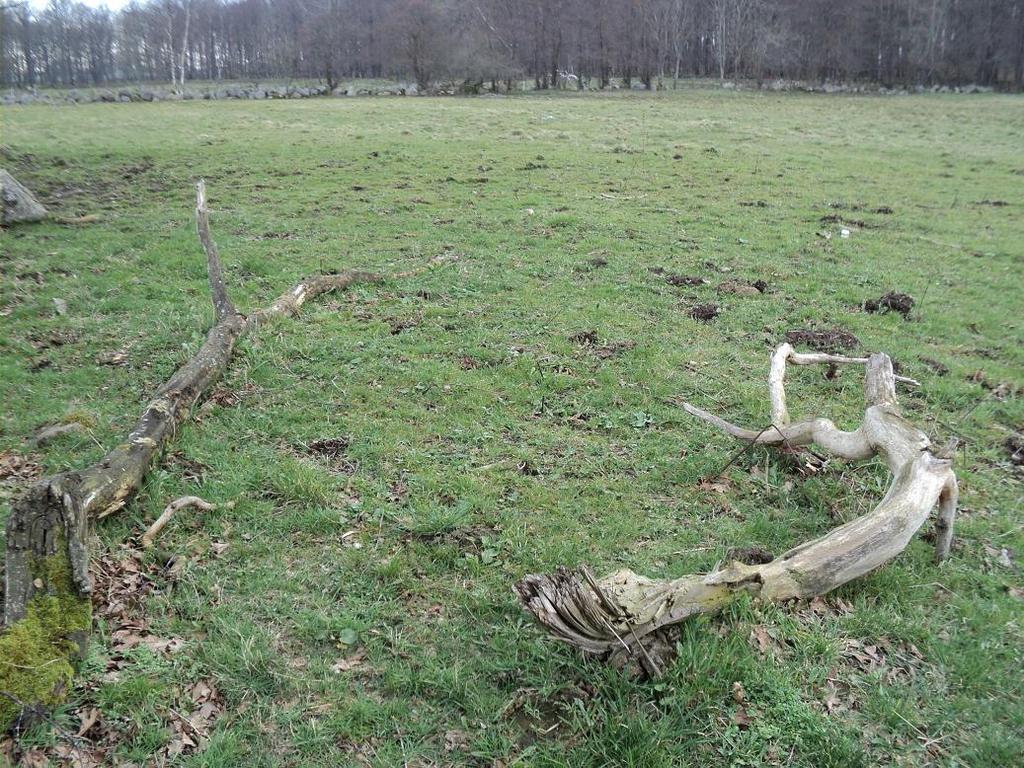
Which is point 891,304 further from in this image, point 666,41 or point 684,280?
point 666,41

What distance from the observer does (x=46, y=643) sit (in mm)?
3428

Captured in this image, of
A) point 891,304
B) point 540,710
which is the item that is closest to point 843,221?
point 891,304

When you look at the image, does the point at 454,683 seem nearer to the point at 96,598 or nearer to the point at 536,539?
the point at 536,539

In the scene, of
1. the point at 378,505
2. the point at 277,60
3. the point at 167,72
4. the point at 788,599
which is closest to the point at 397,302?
the point at 378,505

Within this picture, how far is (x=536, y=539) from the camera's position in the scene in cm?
482

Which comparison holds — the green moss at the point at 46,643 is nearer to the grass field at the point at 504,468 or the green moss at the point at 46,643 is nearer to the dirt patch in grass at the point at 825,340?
the grass field at the point at 504,468

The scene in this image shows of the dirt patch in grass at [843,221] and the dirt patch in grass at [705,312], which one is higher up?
the dirt patch in grass at [843,221]

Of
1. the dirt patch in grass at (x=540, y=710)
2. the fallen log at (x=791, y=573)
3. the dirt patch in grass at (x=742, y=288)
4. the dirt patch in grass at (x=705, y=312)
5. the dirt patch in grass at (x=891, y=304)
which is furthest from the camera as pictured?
the dirt patch in grass at (x=742, y=288)

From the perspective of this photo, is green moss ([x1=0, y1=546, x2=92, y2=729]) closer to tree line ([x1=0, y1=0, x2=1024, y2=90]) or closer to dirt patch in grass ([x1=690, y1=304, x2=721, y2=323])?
dirt patch in grass ([x1=690, y1=304, x2=721, y2=323])

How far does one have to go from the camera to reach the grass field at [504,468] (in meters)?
→ 3.43

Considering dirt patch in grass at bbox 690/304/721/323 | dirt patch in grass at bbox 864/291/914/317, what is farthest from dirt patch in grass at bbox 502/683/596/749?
dirt patch in grass at bbox 864/291/914/317

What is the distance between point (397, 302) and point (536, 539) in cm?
534

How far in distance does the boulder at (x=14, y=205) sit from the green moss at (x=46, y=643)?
11.7 m

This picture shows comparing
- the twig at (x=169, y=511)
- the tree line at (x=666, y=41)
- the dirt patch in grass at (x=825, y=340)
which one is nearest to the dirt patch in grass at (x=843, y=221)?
the dirt patch in grass at (x=825, y=340)
